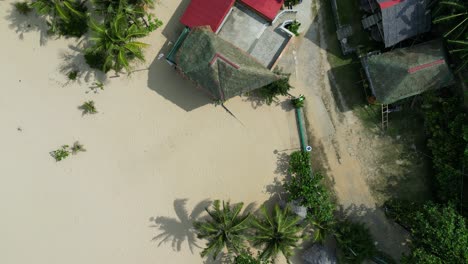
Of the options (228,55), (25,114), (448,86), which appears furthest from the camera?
(25,114)

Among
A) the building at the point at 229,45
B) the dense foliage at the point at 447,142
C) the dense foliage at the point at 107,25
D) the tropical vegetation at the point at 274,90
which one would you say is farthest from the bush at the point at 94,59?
the dense foliage at the point at 447,142

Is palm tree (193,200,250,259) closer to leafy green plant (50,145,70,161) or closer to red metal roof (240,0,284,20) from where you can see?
leafy green plant (50,145,70,161)

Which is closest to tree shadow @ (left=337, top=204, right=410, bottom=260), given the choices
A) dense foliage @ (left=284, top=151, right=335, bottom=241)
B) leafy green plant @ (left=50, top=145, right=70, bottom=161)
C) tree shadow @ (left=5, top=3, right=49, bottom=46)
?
dense foliage @ (left=284, top=151, right=335, bottom=241)

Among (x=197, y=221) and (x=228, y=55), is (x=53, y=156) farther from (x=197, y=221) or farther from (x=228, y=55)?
(x=228, y=55)

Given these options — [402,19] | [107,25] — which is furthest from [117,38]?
[402,19]

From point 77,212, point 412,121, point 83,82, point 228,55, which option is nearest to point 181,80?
point 228,55

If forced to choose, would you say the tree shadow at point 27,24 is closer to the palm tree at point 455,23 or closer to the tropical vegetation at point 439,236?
the palm tree at point 455,23

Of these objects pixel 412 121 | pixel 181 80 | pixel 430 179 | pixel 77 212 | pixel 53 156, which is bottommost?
pixel 77 212

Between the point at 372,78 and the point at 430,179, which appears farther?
the point at 430,179
